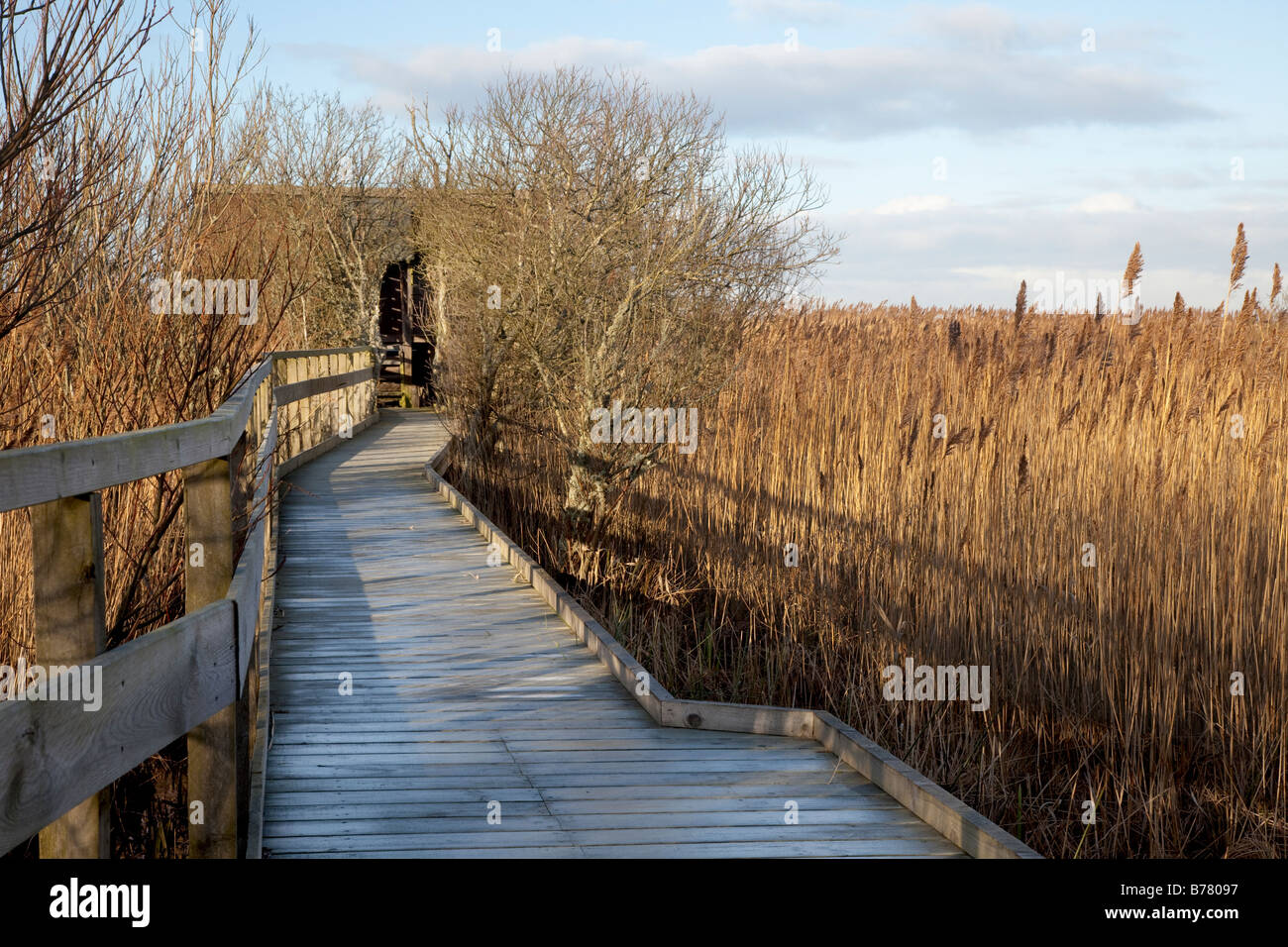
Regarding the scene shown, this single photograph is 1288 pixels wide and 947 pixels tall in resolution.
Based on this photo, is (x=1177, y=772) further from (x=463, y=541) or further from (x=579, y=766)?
(x=463, y=541)

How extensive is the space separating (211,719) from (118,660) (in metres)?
0.71

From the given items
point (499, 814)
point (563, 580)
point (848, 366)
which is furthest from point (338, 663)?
point (848, 366)

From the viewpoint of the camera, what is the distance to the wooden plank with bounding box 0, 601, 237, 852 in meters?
2.30

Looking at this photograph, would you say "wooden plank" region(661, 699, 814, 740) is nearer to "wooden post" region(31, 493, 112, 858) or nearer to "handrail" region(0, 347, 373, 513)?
"handrail" region(0, 347, 373, 513)

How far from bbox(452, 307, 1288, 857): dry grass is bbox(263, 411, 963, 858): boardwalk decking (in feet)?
2.34

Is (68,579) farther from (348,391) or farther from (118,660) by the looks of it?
(348,391)

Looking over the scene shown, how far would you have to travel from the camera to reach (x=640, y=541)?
942cm

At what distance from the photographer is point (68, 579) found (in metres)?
2.54

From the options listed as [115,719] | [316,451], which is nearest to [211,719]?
[115,719]

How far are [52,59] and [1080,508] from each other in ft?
16.7

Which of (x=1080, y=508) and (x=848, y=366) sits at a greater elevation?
(x=848, y=366)

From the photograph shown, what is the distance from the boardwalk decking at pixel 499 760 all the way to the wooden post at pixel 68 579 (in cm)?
126

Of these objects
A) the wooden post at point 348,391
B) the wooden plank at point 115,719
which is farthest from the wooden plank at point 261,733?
the wooden post at point 348,391
